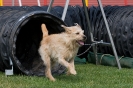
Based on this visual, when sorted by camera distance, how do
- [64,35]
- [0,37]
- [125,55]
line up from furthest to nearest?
[125,55], [0,37], [64,35]

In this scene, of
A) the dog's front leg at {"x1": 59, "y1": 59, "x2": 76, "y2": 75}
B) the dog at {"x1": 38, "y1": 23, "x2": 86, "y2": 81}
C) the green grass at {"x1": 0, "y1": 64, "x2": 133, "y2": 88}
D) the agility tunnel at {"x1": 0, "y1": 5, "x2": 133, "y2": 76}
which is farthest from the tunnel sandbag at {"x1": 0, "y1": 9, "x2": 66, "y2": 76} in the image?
the dog's front leg at {"x1": 59, "y1": 59, "x2": 76, "y2": 75}

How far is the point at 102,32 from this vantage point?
38.1 ft

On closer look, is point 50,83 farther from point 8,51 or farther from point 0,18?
point 0,18

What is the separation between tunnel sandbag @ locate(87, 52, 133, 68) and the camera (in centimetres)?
1026

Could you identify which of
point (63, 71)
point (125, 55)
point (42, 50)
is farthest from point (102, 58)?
point (42, 50)

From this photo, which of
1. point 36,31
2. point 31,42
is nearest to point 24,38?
point 31,42

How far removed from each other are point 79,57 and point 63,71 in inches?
126

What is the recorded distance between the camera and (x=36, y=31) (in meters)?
9.92

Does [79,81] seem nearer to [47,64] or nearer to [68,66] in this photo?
[68,66]

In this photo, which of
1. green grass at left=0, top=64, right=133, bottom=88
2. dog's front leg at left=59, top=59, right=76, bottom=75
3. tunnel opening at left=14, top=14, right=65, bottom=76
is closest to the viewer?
green grass at left=0, top=64, right=133, bottom=88

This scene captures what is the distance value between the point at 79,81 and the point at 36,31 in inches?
104

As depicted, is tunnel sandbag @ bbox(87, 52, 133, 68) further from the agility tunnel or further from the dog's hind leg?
the dog's hind leg

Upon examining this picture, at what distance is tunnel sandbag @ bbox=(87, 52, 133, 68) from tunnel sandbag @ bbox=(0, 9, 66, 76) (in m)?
2.01

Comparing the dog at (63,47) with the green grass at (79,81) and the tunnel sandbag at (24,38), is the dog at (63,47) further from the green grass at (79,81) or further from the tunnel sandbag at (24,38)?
the tunnel sandbag at (24,38)
